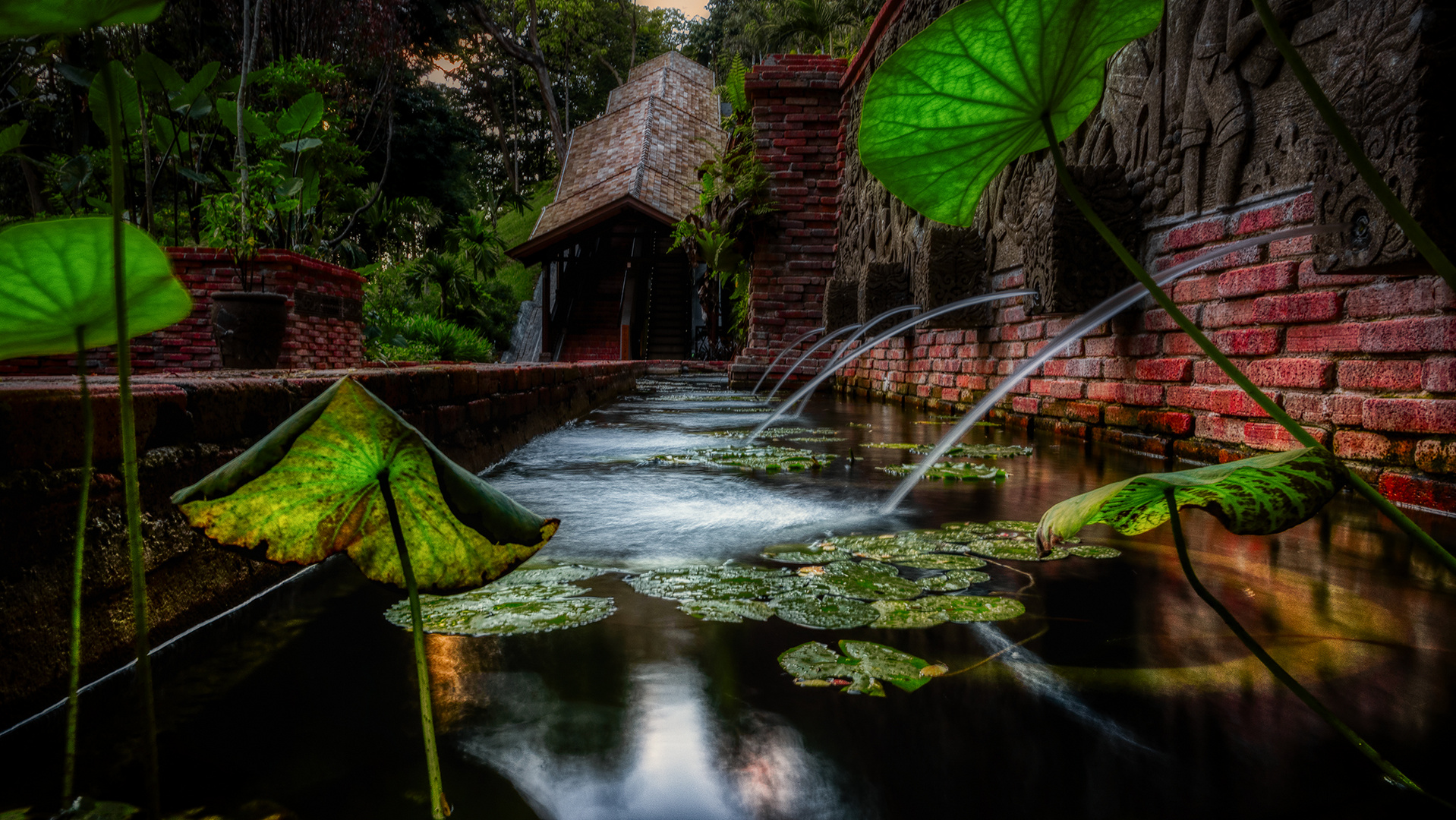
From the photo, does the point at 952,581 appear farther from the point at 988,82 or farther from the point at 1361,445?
the point at 1361,445

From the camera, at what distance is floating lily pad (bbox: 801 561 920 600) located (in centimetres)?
124

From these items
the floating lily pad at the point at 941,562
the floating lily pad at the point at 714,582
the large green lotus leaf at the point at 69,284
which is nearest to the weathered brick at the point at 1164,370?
the floating lily pad at the point at 941,562

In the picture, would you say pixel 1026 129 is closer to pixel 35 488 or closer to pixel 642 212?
pixel 35 488

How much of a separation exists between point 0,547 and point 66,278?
15.1 inches

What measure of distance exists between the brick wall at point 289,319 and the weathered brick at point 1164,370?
280 inches

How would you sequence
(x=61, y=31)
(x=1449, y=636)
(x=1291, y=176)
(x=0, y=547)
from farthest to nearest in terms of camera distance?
(x=1291, y=176), (x=1449, y=636), (x=0, y=547), (x=61, y=31)

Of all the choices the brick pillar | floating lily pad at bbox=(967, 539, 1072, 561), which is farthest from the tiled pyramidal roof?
floating lily pad at bbox=(967, 539, 1072, 561)

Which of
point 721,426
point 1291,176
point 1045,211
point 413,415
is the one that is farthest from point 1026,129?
point 721,426

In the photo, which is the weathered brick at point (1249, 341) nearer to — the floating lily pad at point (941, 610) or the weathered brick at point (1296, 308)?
the weathered brick at point (1296, 308)

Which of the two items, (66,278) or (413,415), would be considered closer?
(66,278)

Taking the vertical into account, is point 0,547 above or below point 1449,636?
above

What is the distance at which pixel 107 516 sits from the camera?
96cm

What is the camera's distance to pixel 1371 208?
1.77 m

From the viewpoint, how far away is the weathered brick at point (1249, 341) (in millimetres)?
2305
